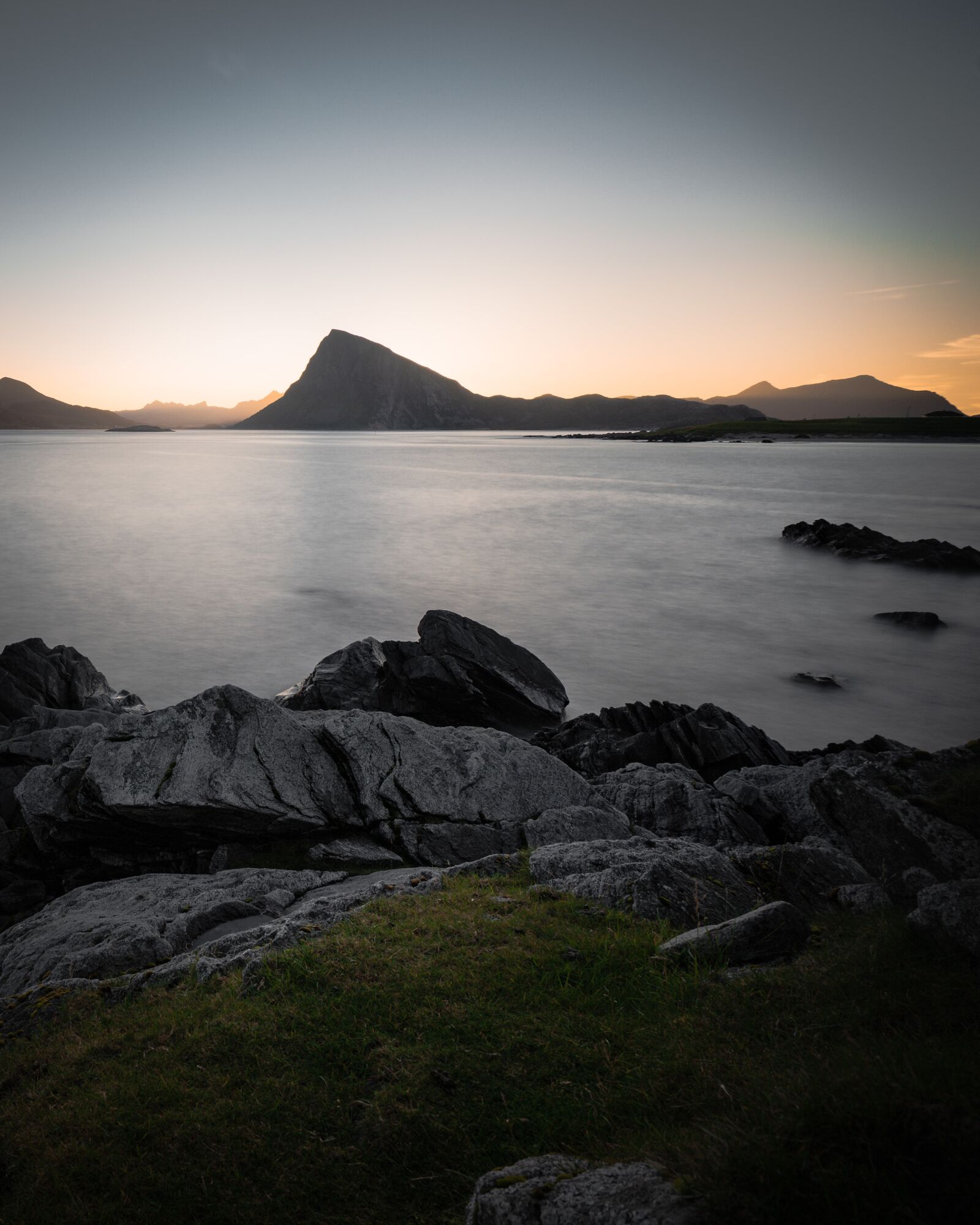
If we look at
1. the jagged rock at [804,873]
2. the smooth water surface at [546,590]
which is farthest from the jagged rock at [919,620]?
the jagged rock at [804,873]

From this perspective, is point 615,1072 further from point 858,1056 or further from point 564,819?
point 564,819

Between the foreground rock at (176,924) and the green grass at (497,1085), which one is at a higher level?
the green grass at (497,1085)

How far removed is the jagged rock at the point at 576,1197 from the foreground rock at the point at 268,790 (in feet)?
24.4

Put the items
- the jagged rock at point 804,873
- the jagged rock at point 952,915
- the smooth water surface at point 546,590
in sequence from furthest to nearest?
the smooth water surface at point 546,590 → the jagged rock at point 804,873 → the jagged rock at point 952,915

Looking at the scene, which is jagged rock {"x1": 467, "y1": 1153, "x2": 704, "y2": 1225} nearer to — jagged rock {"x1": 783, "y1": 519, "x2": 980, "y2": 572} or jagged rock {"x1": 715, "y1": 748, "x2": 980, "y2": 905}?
jagged rock {"x1": 715, "y1": 748, "x2": 980, "y2": 905}

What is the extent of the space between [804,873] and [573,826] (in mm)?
3998

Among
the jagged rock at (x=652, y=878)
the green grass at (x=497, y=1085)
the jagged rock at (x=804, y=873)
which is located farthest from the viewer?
the jagged rock at (x=804, y=873)

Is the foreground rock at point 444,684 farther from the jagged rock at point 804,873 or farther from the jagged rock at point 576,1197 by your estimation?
the jagged rock at point 576,1197

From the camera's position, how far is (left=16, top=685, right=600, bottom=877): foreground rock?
40.8ft

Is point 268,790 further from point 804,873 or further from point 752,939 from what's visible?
point 804,873

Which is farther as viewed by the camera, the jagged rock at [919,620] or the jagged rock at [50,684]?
the jagged rock at [919,620]

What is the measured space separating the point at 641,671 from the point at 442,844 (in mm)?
17199

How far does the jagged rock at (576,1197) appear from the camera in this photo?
4.00 m

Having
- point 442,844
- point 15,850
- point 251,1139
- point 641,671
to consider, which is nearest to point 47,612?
point 15,850
